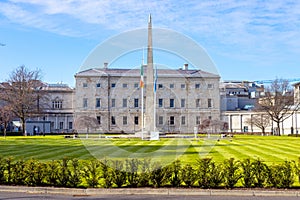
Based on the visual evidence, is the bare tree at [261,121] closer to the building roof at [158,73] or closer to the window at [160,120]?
the building roof at [158,73]

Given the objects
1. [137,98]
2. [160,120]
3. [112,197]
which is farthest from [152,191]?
[137,98]

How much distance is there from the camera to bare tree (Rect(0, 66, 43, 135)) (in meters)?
61.5

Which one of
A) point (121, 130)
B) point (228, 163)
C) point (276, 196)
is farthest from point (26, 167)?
point (121, 130)

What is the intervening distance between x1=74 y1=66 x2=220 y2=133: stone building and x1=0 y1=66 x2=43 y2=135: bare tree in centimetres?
1958

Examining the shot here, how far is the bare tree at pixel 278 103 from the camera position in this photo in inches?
2625

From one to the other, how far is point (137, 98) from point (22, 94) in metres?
29.0

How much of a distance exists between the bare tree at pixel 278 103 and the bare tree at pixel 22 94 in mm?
35260

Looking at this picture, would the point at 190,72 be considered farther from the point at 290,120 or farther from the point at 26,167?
the point at 26,167

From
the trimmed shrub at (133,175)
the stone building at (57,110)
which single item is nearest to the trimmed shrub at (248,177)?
the trimmed shrub at (133,175)

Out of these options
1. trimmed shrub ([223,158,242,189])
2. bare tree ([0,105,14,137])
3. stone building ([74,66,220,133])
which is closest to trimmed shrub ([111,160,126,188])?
trimmed shrub ([223,158,242,189])

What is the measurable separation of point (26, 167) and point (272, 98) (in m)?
62.8

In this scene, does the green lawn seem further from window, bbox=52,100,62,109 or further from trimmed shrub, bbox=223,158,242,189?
window, bbox=52,100,62,109

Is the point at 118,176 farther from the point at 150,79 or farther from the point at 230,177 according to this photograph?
the point at 150,79

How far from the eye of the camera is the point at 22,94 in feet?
205
